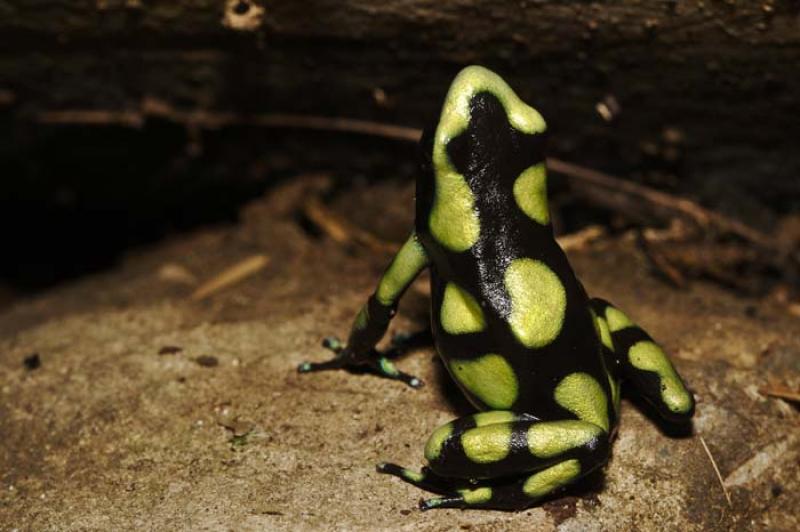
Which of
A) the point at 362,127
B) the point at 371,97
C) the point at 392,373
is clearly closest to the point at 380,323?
the point at 392,373

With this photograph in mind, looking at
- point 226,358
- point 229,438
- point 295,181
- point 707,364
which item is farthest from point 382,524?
point 295,181

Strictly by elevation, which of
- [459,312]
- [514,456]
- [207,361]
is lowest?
[207,361]

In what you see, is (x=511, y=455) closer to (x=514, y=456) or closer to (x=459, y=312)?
(x=514, y=456)

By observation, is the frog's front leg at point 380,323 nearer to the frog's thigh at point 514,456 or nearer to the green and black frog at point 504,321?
the green and black frog at point 504,321

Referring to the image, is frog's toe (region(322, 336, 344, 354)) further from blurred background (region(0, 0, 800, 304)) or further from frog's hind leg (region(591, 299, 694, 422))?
blurred background (region(0, 0, 800, 304))

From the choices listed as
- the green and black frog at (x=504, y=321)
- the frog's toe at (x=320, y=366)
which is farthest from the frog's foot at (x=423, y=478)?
the frog's toe at (x=320, y=366)

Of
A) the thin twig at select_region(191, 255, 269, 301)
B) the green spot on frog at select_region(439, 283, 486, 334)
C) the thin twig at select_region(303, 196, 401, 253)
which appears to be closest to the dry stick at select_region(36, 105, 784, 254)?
the thin twig at select_region(303, 196, 401, 253)
